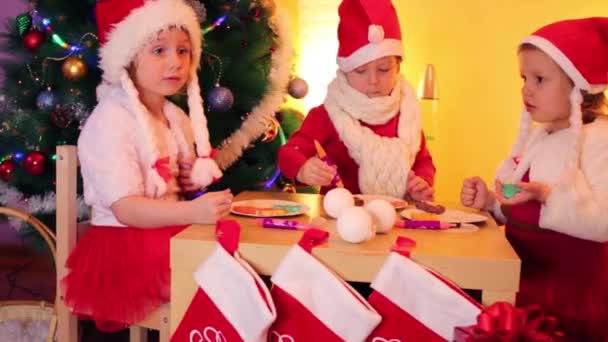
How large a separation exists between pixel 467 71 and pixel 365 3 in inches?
45.3

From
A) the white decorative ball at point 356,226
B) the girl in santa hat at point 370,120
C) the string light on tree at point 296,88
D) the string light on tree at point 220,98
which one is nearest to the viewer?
the white decorative ball at point 356,226

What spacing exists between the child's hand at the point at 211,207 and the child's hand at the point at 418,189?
1.92 feet

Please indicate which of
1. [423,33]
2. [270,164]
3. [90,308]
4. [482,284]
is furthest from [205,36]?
[482,284]

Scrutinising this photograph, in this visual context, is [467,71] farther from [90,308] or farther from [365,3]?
[90,308]

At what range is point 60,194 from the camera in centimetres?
127

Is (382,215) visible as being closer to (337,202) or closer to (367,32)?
(337,202)

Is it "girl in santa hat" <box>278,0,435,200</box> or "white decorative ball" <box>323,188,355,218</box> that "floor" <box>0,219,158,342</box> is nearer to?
"girl in santa hat" <box>278,0,435,200</box>

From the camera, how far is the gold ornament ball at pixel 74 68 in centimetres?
162

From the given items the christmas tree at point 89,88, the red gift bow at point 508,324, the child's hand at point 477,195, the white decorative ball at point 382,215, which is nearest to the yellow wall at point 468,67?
the christmas tree at point 89,88

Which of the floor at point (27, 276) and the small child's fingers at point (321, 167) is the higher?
the small child's fingers at point (321, 167)

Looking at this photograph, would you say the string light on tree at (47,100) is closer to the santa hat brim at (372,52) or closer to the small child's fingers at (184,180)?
the small child's fingers at (184,180)

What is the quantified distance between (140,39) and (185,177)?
0.33m

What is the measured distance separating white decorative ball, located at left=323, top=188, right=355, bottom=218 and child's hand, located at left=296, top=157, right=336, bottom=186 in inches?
12.6

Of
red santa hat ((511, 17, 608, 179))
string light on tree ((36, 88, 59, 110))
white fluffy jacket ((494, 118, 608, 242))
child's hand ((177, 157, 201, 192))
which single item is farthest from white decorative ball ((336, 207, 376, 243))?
string light on tree ((36, 88, 59, 110))
